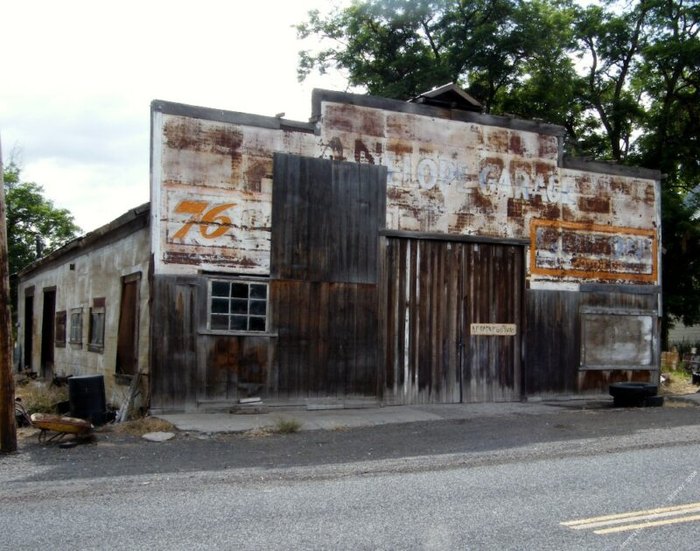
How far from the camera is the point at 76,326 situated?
18.6 metres

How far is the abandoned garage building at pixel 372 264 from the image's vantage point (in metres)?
13.0

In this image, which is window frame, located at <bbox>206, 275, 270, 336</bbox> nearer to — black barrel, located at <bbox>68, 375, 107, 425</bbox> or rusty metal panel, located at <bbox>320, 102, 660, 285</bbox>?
black barrel, located at <bbox>68, 375, 107, 425</bbox>

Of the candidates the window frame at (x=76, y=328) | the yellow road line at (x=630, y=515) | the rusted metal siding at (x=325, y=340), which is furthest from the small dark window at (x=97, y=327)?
the yellow road line at (x=630, y=515)

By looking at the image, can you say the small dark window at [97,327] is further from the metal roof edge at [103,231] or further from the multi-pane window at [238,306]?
the multi-pane window at [238,306]

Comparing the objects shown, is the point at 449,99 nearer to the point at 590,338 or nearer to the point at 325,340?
the point at 325,340

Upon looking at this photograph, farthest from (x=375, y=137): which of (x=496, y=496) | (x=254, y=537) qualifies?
(x=254, y=537)

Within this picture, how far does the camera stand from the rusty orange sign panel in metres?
16.1

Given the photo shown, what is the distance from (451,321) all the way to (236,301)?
4601 millimetres

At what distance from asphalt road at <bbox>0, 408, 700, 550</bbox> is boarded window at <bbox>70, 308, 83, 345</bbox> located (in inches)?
306

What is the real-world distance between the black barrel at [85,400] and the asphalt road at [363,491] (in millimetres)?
1848

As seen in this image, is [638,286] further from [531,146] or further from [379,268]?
[379,268]

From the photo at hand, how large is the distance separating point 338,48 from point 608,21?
11507 mm

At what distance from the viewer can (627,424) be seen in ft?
40.3

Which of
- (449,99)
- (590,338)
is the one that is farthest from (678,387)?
(449,99)
